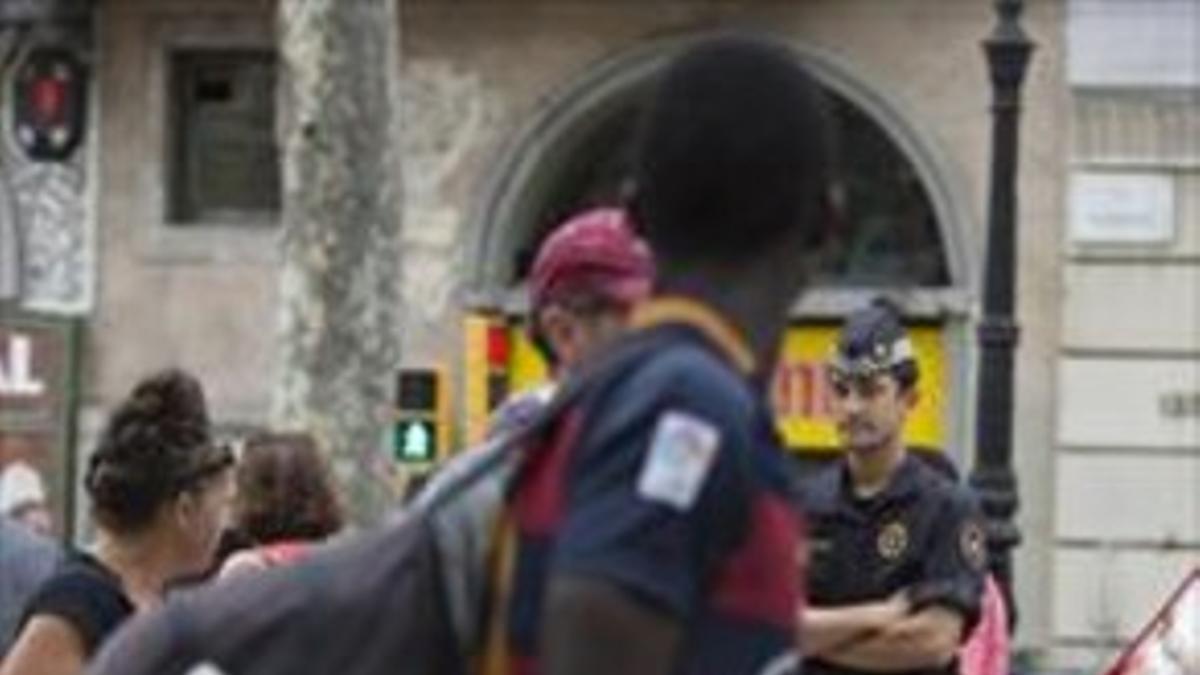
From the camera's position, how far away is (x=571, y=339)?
477cm

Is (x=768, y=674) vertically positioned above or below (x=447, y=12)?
below

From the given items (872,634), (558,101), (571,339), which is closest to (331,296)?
(558,101)

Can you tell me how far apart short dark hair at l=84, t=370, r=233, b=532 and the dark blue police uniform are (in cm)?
138

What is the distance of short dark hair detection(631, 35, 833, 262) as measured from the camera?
3816 millimetres

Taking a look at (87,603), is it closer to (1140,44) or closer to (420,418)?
(420,418)

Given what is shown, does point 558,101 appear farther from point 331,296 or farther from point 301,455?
point 301,455

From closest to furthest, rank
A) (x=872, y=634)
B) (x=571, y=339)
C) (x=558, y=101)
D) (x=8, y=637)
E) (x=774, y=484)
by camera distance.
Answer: (x=774, y=484) < (x=571, y=339) < (x=872, y=634) < (x=8, y=637) < (x=558, y=101)

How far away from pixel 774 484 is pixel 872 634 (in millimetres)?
3110

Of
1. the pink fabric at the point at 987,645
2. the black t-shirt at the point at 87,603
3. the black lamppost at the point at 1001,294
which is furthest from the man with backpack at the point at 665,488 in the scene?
the black lamppost at the point at 1001,294

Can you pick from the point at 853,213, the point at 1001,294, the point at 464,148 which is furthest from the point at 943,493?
the point at 464,148

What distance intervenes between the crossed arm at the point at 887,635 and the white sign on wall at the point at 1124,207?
1250cm

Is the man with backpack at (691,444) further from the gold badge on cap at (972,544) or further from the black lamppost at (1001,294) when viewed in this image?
the black lamppost at (1001,294)

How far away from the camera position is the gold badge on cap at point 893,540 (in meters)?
7.17

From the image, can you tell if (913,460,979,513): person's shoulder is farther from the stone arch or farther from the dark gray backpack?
the stone arch
